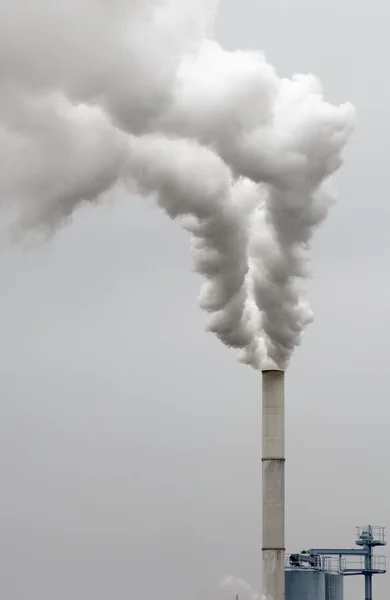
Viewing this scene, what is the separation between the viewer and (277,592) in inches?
2158

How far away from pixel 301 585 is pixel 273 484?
24.9ft

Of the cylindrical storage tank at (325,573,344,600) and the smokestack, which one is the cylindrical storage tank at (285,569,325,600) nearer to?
the cylindrical storage tank at (325,573,344,600)

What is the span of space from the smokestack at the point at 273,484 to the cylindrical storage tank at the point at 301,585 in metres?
4.18

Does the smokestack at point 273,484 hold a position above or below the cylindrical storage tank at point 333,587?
above

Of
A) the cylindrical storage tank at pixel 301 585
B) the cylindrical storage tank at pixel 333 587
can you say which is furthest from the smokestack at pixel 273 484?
the cylindrical storage tank at pixel 333 587

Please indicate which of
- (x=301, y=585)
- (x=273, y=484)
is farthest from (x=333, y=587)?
(x=273, y=484)

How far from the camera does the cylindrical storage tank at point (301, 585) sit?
59.2 meters

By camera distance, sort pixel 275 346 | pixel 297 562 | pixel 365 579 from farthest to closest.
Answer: pixel 365 579 < pixel 297 562 < pixel 275 346

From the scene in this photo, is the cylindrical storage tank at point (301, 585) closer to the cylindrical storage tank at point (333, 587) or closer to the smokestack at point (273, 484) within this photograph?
the cylindrical storage tank at point (333, 587)

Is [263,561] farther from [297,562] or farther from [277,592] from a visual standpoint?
[297,562]

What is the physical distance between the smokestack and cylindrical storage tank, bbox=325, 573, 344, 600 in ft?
24.7

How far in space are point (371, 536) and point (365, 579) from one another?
2386mm

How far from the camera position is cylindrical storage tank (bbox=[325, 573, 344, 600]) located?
62094 millimetres

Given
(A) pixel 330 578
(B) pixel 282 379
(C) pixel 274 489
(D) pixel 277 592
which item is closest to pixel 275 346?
(B) pixel 282 379
